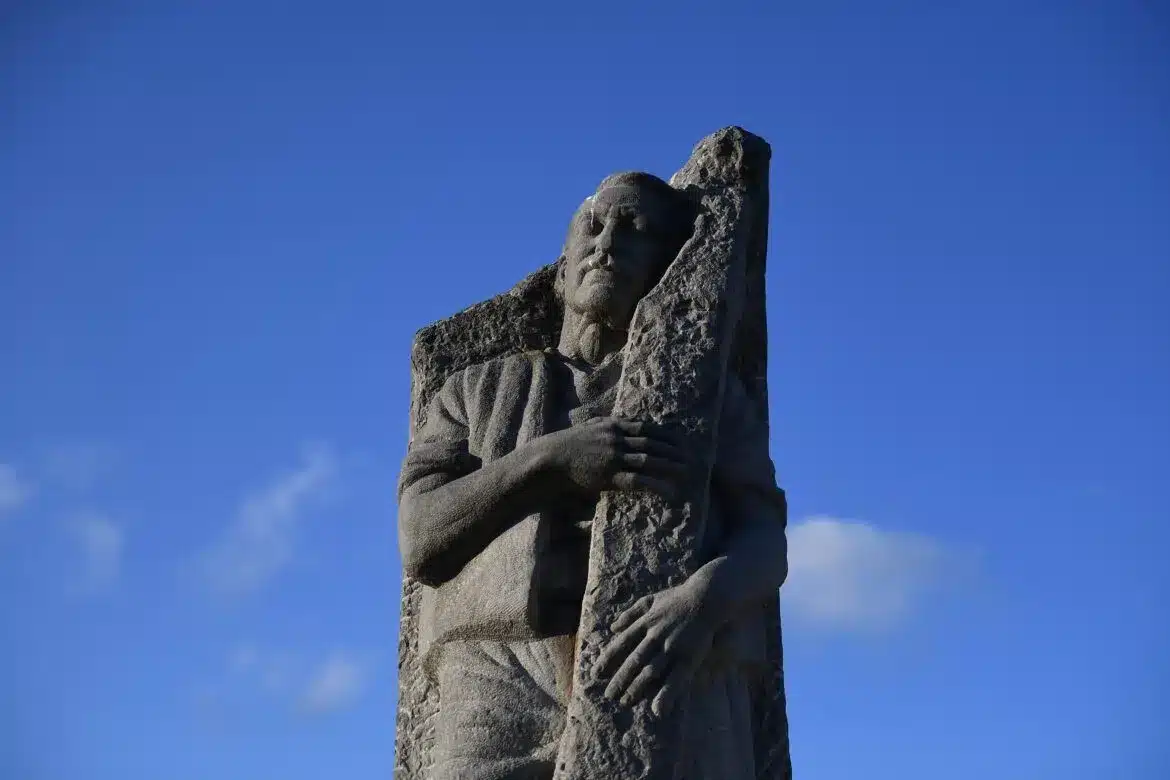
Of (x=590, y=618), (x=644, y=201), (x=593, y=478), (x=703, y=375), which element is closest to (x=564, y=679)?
(x=590, y=618)

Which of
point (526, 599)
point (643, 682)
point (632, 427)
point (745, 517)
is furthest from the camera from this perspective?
point (745, 517)

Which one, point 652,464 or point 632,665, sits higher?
point 652,464

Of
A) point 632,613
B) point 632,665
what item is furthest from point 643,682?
point 632,613

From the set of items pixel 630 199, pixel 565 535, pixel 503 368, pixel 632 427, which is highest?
pixel 630 199

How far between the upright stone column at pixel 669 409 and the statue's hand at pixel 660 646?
5cm

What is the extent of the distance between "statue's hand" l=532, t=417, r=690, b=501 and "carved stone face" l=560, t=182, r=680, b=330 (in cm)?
83

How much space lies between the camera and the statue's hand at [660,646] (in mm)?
5578

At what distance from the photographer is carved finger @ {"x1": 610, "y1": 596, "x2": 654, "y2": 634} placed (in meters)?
5.70

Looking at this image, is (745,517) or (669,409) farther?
(745,517)

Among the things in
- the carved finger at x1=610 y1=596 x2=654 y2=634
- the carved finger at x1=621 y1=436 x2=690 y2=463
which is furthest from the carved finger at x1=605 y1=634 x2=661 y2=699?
the carved finger at x1=621 y1=436 x2=690 y2=463

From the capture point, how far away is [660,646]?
222 inches

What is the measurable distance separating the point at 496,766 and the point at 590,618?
64cm

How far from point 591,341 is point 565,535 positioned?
41.8 inches

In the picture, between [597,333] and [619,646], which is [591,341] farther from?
[619,646]
